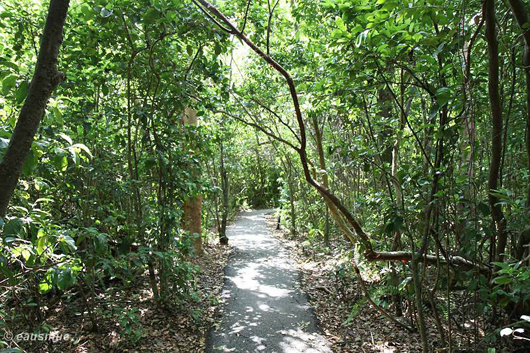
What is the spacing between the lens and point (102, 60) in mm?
3988

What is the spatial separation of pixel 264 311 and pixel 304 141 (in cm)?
378

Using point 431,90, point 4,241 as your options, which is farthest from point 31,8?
point 431,90

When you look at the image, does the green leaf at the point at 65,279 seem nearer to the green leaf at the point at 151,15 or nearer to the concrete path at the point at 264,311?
the green leaf at the point at 151,15

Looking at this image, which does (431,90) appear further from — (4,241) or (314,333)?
(314,333)

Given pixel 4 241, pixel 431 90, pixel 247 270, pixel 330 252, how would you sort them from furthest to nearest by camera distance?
pixel 330 252, pixel 247 270, pixel 431 90, pixel 4 241

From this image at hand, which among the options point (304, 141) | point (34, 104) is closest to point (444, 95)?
point (304, 141)

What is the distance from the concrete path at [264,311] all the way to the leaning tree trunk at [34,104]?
384 centimetres

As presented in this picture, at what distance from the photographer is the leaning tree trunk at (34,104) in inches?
39.3

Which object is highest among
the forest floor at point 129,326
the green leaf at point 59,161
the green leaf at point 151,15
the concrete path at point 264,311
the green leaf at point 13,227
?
the green leaf at point 151,15

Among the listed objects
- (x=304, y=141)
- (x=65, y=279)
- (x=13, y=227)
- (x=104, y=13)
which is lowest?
(x=65, y=279)

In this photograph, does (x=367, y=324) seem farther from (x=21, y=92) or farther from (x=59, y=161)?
(x=21, y=92)

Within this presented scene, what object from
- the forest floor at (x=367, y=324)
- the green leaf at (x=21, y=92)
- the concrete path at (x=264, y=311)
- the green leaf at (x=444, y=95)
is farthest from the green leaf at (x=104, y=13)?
the forest floor at (x=367, y=324)

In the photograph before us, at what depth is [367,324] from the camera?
15.2ft

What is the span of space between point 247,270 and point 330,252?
94.5 inches
